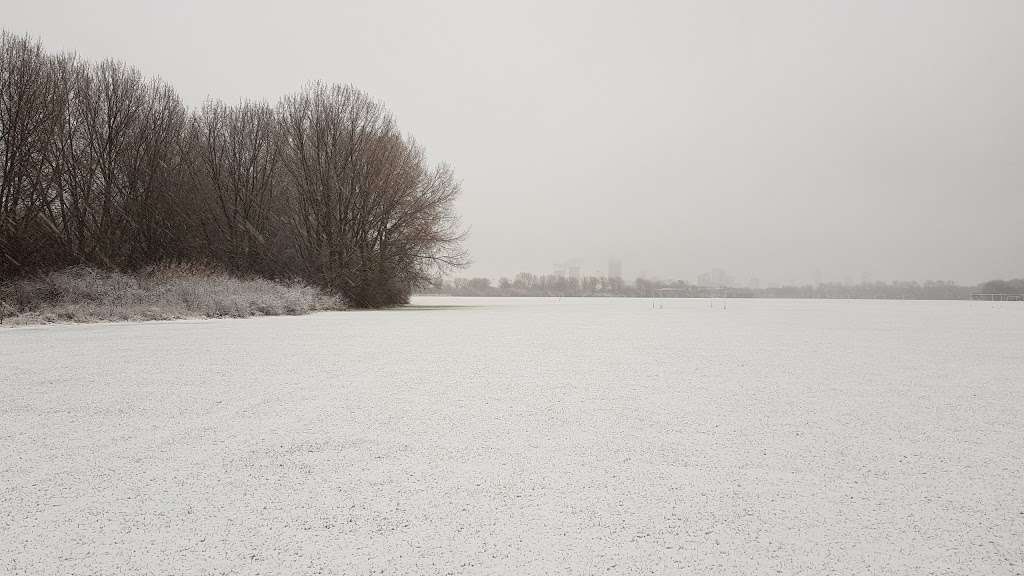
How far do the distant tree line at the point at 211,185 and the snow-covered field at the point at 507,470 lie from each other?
15.7m

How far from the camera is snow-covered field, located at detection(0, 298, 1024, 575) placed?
2256 mm

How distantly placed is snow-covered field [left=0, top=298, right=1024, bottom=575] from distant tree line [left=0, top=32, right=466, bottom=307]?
1568 centimetres

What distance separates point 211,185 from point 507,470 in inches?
1053

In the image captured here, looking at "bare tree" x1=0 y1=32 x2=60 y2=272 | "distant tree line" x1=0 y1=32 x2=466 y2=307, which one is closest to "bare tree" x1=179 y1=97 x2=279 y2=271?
"distant tree line" x1=0 y1=32 x2=466 y2=307

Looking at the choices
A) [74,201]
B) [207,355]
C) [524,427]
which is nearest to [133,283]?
[74,201]

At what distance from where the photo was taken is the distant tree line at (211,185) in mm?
18234

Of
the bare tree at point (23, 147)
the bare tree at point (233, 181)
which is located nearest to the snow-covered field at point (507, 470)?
the bare tree at point (23, 147)

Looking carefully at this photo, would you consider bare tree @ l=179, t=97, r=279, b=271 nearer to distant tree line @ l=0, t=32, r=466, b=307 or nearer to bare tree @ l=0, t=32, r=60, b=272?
distant tree line @ l=0, t=32, r=466, b=307

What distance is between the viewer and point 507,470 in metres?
3.24

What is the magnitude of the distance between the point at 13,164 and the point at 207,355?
15032 mm

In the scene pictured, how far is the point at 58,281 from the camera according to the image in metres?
16.0

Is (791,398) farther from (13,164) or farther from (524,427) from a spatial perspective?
(13,164)

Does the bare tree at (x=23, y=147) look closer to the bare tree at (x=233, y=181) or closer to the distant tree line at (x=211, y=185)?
the distant tree line at (x=211, y=185)

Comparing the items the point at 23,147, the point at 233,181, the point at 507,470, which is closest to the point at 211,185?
the point at 233,181
